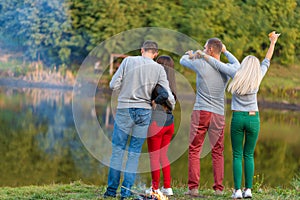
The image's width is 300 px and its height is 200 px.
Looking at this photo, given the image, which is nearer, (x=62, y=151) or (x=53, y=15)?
(x=62, y=151)

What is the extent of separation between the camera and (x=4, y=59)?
34.0m

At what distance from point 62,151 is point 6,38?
23.6m

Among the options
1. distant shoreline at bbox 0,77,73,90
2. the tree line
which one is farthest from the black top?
the tree line

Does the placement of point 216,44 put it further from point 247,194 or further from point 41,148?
point 41,148

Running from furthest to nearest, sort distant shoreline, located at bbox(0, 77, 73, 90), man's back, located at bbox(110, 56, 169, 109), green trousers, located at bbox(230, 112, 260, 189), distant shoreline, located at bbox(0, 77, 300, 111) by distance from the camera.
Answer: distant shoreline, located at bbox(0, 77, 73, 90) → distant shoreline, located at bbox(0, 77, 300, 111) → green trousers, located at bbox(230, 112, 260, 189) → man's back, located at bbox(110, 56, 169, 109)

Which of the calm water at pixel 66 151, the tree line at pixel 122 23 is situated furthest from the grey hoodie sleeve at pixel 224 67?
the tree line at pixel 122 23

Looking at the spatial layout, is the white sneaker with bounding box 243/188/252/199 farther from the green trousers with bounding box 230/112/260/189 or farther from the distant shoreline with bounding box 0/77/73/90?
the distant shoreline with bounding box 0/77/73/90

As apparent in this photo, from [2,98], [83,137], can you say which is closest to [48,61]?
[2,98]

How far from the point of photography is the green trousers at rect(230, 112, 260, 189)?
684 cm

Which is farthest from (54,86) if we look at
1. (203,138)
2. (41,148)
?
(203,138)

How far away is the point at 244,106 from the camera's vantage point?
6.86m

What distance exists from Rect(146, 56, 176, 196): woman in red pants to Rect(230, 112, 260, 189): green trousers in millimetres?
622

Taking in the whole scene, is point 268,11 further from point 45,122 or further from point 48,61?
point 45,122

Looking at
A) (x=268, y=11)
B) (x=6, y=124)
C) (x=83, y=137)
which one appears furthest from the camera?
(x=268, y=11)
